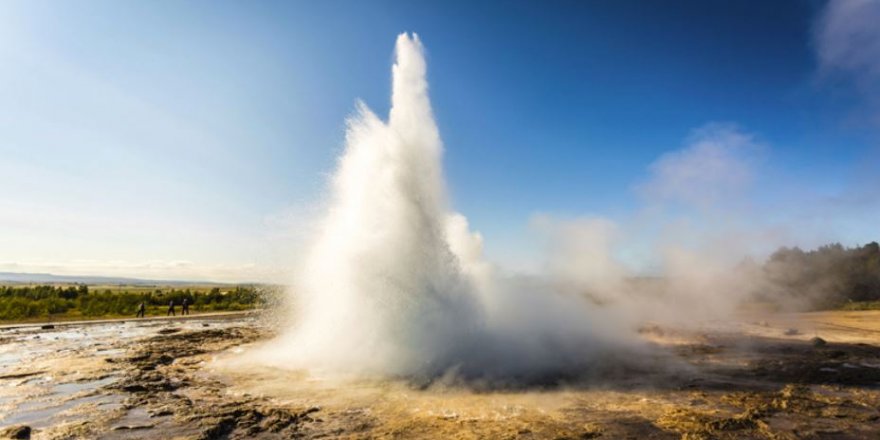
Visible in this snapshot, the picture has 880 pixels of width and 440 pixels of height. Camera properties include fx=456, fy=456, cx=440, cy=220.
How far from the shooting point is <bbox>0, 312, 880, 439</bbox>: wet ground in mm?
6883

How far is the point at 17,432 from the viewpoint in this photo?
666 centimetres

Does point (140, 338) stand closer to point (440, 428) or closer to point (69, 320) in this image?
point (69, 320)

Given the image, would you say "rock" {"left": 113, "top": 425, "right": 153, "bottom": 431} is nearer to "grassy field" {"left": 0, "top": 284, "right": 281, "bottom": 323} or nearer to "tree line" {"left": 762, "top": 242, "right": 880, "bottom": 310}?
"grassy field" {"left": 0, "top": 284, "right": 281, "bottom": 323}

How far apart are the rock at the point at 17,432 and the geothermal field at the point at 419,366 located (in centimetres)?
3

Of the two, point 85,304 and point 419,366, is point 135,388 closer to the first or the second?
point 419,366

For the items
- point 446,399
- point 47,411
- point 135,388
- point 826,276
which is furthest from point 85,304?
point 826,276

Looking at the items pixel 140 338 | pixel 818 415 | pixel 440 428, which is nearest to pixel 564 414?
pixel 440 428

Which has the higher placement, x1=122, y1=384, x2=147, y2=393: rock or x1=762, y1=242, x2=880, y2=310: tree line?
x1=762, y1=242, x2=880, y2=310: tree line

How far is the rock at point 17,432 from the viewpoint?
21.5 feet

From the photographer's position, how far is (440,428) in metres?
6.93

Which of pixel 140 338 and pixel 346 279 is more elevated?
pixel 346 279

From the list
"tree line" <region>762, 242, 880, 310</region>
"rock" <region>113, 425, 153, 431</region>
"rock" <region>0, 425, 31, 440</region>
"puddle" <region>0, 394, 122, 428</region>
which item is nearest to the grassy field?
"puddle" <region>0, 394, 122, 428</region>

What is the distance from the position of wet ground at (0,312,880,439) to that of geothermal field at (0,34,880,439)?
0.16ft

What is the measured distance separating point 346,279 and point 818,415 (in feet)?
33.8
